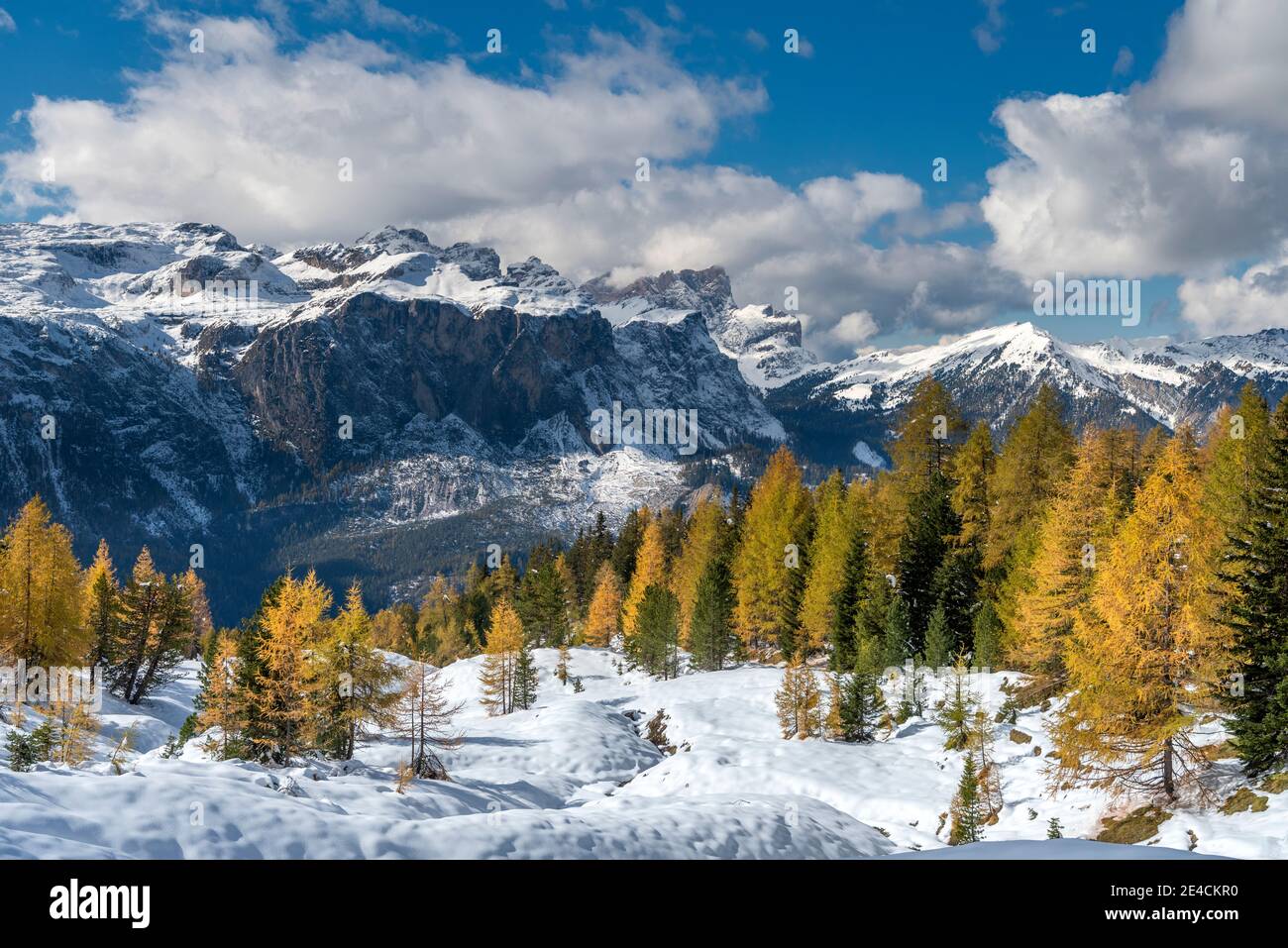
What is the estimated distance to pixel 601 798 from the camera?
30.8 meters

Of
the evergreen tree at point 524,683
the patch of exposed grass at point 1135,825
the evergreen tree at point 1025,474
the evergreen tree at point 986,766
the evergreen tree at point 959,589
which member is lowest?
the evergreen tree at point 524,683

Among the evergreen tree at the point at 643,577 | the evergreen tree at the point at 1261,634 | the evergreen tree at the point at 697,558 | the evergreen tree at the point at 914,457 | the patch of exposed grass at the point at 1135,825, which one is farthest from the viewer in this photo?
the evergreen tree at the point at 643,577

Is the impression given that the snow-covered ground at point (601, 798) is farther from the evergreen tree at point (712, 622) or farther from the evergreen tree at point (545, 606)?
the evergreen tree at point (545, 606)

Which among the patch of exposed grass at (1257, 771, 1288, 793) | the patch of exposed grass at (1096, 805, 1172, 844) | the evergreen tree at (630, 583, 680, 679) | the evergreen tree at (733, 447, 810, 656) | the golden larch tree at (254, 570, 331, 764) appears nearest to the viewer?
the patch of exposed grass at (1257, 771, 1288, 793)

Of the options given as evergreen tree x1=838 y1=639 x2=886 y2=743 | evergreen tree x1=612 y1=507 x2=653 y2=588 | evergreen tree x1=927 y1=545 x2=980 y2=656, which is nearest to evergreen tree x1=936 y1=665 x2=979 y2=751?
evergreen tree x1=838 y1=639 x2=886 y2=743

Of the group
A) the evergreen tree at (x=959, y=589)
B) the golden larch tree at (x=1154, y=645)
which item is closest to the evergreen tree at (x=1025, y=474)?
the evergreen tree at (x=959, y=589)

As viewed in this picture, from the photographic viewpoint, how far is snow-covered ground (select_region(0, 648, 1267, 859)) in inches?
484

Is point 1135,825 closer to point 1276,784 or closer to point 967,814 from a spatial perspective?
point 1276,784

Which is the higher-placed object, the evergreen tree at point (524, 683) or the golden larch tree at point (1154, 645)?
the golden larch tree at point (1154, 645)

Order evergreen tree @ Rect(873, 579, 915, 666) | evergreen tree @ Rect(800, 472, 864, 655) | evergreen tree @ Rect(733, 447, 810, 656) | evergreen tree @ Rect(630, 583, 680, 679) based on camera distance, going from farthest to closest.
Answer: evergreen tree @ Rect(630, 583, 680, 679)
evergreen tree @ Rect(733, 447, 810, 656)
evergreen tree @ Rect(800, 472, 864, 655)
evergreen tree @ Rect(873, 579, 915, 666)

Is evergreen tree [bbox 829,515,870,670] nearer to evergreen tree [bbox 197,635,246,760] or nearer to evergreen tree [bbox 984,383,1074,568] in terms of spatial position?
evergreen tree [bbox 984,383,1074,568]

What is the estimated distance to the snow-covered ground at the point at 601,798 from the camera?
1228 cm
